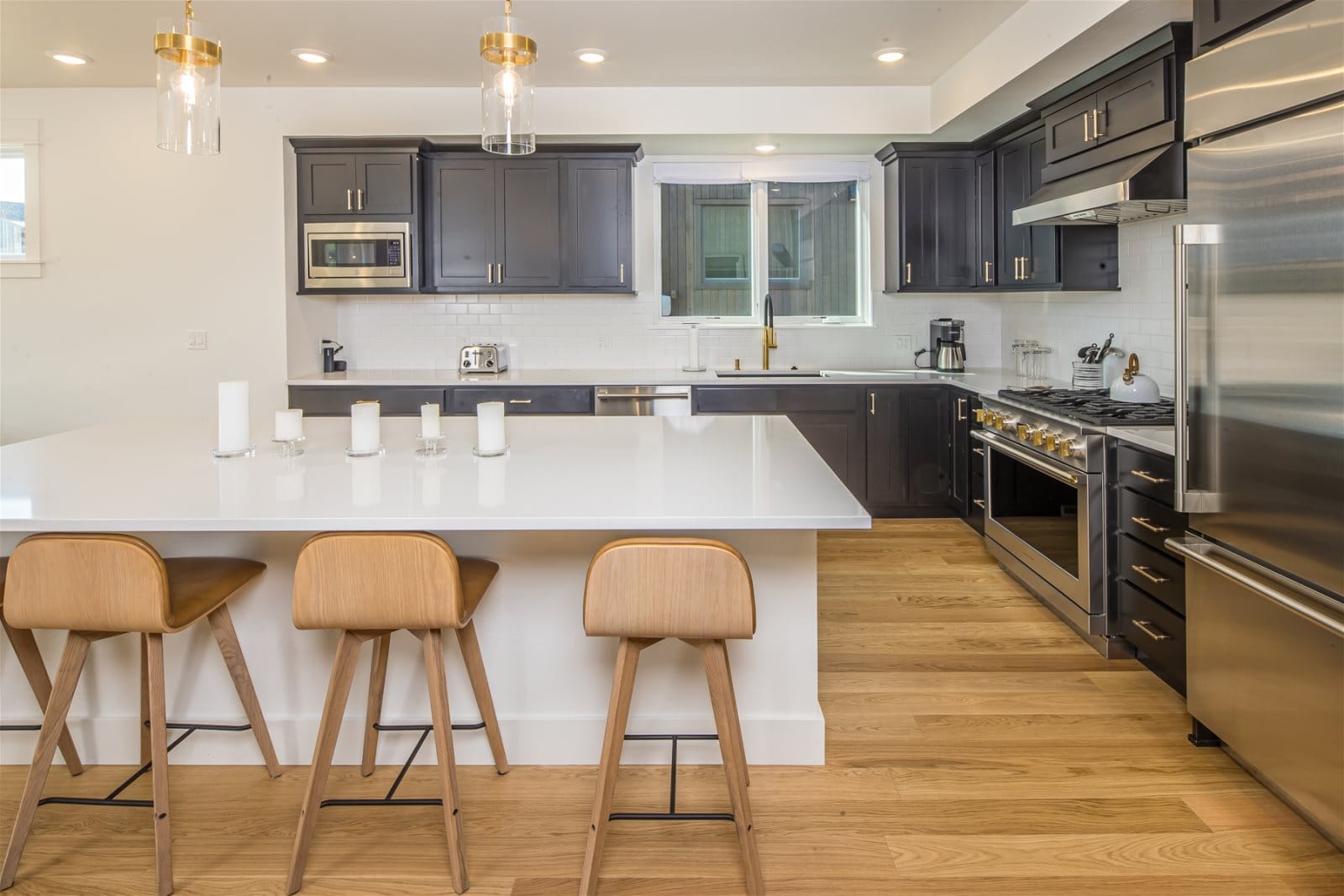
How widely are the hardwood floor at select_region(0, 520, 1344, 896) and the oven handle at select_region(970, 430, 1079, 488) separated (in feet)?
2.86

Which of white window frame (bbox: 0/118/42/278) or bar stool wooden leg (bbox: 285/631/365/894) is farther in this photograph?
white window frame (bbox: 0/118/42/278)

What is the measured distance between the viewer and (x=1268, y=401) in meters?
2.19

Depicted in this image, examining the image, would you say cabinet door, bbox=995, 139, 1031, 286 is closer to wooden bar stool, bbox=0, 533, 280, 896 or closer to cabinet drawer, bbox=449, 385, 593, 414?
cabinet drawer, bbox=449, 385, 593, 414

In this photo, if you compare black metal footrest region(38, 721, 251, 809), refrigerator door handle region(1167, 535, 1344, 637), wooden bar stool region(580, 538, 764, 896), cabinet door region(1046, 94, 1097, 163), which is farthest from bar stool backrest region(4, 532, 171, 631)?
cabinet door region(1046, 94, 1097, 163)

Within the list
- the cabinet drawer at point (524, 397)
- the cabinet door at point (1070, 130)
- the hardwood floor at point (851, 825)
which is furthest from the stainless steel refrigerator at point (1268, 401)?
the cabinet drawer at point (524, 397)

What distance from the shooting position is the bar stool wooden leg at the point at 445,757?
202 cm

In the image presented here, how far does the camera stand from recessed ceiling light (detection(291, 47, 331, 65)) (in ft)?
15.4

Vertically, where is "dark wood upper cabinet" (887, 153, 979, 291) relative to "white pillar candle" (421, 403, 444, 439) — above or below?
above

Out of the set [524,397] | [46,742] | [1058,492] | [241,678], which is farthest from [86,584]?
[524,397]

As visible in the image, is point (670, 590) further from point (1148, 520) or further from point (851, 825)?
point (1148, 520)

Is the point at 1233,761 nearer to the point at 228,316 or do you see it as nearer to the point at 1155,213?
the point at 1155,213

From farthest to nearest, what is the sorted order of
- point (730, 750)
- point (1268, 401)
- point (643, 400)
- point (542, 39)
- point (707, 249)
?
1. point (707, 249)
2. point (643, 400)
3. point (542, 39)
4. point (1268, 401)
5. point (730, 750)

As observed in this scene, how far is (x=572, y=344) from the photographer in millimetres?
6109

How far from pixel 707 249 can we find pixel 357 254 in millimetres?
2259
